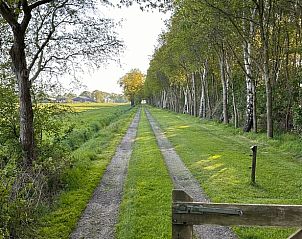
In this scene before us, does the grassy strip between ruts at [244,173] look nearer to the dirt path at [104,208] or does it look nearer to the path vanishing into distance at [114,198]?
the path vanishing into distance at [114,198]

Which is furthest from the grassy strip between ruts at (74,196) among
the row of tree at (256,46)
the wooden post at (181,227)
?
the row of tree at (256,46)

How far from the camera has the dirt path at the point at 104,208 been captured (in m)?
8.58

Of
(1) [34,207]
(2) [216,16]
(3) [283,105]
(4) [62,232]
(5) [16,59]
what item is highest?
(2) [216,16]

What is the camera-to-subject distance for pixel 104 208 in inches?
412

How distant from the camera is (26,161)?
511 inches

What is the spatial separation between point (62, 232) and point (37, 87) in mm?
8360

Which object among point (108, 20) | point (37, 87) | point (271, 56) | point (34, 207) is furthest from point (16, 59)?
point (271, 56)

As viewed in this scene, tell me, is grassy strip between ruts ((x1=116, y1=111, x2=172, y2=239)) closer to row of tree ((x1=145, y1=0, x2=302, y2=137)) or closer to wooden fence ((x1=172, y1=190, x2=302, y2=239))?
wooden fence ((x1=172, y1=190, x2=302, y2=239))

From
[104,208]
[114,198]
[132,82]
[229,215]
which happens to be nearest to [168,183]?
[114,198]

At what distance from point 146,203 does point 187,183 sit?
300 centimetres

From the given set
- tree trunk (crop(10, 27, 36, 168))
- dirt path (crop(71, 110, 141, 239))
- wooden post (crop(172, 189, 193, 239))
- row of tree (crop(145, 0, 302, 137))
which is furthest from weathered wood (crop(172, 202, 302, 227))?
row of tree (crop(145, 0, 302, 137))

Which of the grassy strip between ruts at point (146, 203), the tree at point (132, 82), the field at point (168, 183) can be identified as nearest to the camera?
the grassy strip between ruts at point (146, 203)

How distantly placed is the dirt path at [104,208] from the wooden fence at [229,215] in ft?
13.2

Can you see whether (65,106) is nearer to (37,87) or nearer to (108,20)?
(37,87)
